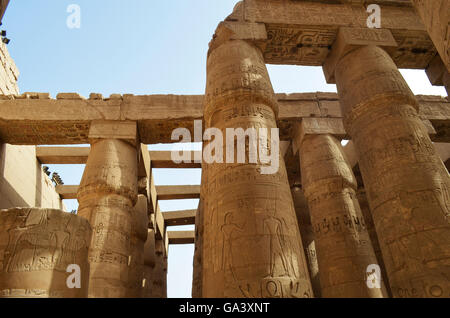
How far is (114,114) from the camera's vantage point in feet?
31.5

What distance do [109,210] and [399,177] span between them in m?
6.03

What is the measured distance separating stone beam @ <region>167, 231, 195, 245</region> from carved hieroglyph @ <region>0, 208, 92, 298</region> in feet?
51.4

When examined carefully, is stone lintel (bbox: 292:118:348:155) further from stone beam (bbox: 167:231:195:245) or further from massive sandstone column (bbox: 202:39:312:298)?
A: stone beam (bbox: 167:231:195:245)

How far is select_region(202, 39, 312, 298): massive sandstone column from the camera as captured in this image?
346 cm

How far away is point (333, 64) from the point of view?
729 centimetres

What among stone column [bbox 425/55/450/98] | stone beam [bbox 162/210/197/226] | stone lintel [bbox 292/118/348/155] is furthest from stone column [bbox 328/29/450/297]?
stone beam [bbox 162/210/197/226]

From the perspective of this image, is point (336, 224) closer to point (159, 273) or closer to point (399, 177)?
point (399, 177)

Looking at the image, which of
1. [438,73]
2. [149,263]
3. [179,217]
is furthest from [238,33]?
[179,217]

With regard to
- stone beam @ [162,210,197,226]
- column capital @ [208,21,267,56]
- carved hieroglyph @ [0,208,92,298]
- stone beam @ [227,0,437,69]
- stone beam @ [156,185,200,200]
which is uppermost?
stone beam @ [156,185,200,200]

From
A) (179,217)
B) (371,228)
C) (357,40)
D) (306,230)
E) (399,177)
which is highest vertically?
(179,217)
